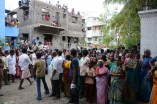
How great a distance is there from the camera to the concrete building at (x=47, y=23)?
30866 mm

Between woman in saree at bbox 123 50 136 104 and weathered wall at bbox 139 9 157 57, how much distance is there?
5.80ft

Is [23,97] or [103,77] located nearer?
[103,77]

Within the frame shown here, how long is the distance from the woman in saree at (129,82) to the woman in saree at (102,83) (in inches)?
→ 24.8

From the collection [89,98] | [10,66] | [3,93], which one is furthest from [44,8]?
[89,98]

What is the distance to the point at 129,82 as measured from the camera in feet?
27.6

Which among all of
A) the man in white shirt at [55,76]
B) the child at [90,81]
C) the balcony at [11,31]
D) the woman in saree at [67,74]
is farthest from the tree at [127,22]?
the balcony at [11,31]

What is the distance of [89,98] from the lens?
914 cm

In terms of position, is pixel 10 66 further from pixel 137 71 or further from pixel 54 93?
pixel 137 71

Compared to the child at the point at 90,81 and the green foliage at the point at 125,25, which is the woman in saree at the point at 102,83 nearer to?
the child at the point at 90,81

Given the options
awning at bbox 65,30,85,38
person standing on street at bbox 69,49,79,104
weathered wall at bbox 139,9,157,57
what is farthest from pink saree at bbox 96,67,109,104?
awning at bbox 65,30,85,38

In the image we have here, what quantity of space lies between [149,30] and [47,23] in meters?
23.7

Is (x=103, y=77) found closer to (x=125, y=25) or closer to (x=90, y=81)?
(x=90, y=81)

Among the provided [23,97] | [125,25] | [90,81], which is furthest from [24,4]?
[90,81]

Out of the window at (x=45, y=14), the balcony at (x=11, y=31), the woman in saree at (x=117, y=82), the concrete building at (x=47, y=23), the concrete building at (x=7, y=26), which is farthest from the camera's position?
the window at (x=45, y=14)
